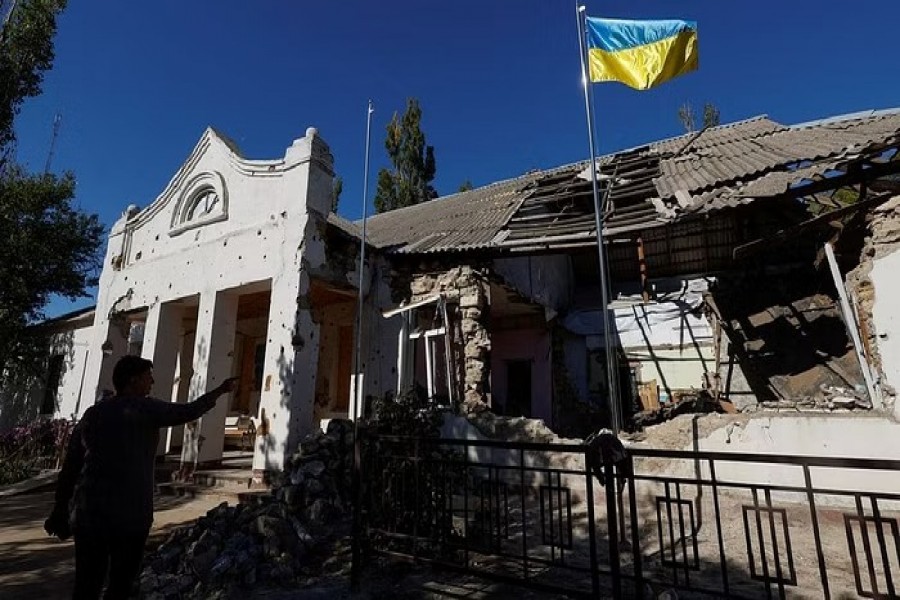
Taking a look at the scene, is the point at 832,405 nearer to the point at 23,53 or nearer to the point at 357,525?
the point at 357,525

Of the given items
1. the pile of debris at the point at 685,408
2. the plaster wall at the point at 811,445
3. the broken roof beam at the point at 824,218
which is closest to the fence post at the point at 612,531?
the plaster wall at the point at 811,445

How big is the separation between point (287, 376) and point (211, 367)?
6.85ft

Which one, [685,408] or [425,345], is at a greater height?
[425,345]

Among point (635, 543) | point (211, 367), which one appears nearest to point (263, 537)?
point (635, 543)

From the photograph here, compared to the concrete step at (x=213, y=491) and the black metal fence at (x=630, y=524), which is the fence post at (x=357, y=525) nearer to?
the black metal fence at (x=630, y=524)

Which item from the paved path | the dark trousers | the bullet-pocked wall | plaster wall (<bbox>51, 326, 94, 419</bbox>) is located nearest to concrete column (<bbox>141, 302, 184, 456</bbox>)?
the bullet-pocked wall

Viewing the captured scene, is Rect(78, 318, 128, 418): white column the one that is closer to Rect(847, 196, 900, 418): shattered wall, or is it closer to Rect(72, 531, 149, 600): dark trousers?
Rect(72, 531, 149, 600): dark trousers

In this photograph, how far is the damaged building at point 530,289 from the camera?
7168mm

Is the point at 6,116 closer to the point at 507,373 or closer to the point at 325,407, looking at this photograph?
the point at 325,407

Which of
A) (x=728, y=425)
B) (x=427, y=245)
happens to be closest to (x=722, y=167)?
(x=728, y=425)

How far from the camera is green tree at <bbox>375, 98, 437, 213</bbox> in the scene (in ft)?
87.2

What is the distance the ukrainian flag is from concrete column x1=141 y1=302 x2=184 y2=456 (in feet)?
32.3

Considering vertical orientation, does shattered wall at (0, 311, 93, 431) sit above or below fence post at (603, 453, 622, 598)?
above

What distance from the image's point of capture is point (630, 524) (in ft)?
15.3
